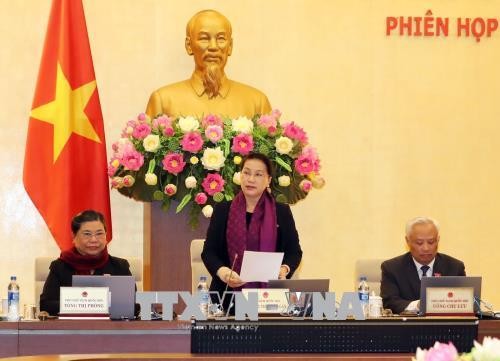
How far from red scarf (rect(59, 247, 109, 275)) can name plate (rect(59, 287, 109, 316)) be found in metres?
0.67

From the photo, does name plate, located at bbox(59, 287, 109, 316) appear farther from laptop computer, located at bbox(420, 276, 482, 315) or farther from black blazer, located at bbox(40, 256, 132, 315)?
laptop computer, located at bbox(420, 276, 482, 315)

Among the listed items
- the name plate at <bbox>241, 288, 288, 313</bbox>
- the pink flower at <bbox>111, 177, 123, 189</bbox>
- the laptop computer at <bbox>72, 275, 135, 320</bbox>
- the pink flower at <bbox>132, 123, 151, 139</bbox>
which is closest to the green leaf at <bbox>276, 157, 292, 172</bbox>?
the pink flower at <bbox>132, 123, 151, 139</bbox>

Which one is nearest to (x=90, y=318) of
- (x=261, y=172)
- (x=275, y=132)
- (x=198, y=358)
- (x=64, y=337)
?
(x=64, y=337)

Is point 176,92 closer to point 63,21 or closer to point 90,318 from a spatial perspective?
point 63,21

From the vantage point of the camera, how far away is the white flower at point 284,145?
5.64 meters

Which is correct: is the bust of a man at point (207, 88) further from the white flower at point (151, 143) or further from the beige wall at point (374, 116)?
the white flower at point (151, 143)

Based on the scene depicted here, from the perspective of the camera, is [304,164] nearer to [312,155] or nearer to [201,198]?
[312,155]

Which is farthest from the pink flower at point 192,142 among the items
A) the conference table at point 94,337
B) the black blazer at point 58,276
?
the conference table at point 94,337

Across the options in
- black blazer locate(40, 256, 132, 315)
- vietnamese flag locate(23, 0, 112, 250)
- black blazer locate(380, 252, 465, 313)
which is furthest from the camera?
vietnamese flag locate(23, 0, 112, 250)

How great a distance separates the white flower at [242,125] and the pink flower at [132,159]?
51 centimetres

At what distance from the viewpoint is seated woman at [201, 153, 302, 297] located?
4945mm

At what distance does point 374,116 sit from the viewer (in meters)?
7.57

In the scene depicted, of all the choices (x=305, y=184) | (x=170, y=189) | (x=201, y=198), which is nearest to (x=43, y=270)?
(x=170, y=189)

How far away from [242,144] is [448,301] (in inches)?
63.4
